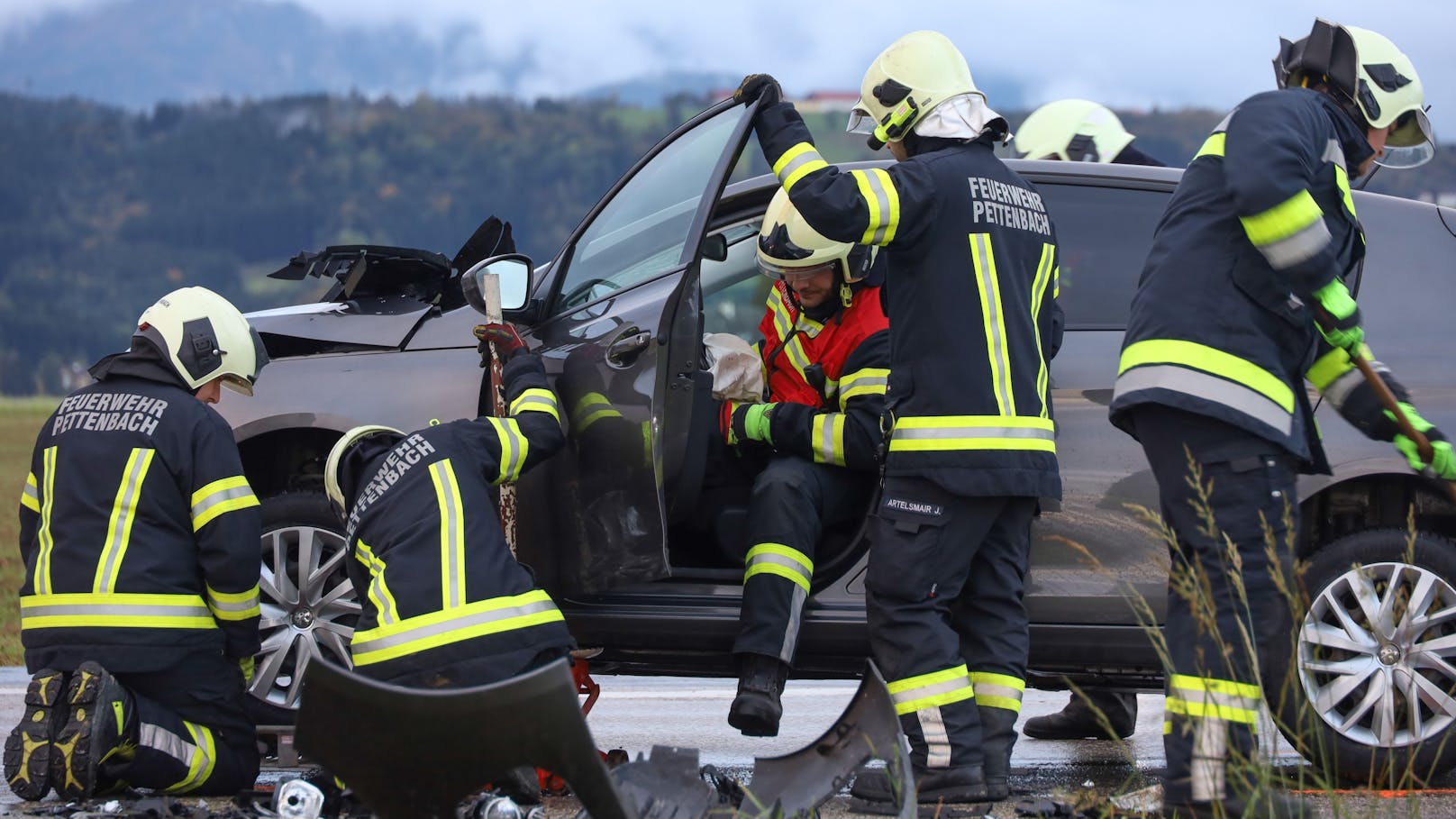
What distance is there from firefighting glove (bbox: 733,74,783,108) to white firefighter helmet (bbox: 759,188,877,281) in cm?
38

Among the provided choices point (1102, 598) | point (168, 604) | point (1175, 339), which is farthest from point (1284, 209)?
point (168, 604)

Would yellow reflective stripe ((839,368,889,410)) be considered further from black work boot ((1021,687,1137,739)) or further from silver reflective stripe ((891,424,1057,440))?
black work boot ((1021,687,1137,739))

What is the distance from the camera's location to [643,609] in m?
4.27

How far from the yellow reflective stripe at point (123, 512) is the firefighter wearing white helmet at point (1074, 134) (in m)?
4.23

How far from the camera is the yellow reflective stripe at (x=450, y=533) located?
3.57m

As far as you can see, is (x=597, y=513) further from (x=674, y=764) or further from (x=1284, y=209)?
(x=1284, y=209)

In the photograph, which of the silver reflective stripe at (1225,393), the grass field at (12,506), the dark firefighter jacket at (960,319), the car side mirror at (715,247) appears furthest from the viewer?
the grass field at (12,506)

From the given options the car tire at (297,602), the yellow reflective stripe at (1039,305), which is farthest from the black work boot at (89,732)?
the yellow reflective stripe at (1039,305)

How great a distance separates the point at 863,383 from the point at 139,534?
1942mm

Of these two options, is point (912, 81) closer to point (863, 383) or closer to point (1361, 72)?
point (863, 383)

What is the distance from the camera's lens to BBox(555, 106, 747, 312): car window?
13.8ft

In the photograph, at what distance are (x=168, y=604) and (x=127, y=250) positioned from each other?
3781 inches

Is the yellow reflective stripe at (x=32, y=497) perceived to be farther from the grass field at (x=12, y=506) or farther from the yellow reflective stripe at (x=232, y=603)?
the grass field at (x=12, y=506)

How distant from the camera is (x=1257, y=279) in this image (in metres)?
3.41
